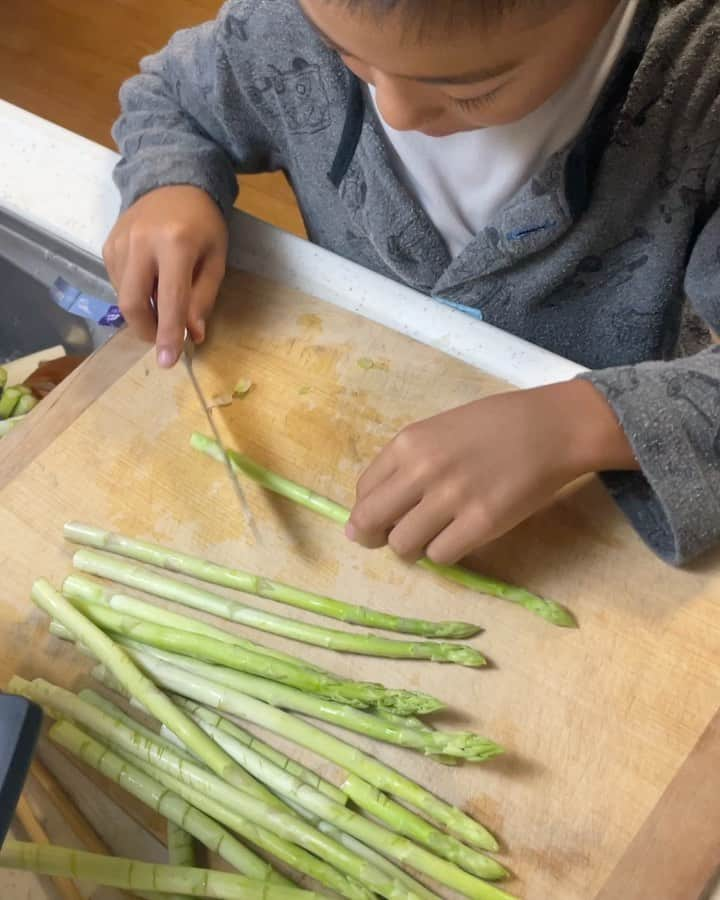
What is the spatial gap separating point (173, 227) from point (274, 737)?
538mm

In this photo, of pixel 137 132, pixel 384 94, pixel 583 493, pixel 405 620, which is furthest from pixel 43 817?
pixel 137 132

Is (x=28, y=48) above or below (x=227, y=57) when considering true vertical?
below

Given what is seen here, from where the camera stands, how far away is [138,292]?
0.94 metres

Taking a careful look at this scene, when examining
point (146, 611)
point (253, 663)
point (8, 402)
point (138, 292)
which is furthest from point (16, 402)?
point (253, 663)

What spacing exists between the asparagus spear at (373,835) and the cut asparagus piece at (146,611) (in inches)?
3.2

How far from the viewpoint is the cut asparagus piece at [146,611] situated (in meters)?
0.81

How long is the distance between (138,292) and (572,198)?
47 centimetres

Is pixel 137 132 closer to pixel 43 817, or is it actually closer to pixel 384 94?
pixel 384 94

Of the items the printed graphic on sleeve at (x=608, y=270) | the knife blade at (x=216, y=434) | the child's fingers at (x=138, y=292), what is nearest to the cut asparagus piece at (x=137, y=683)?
the knife blade at (x=216, y=434)

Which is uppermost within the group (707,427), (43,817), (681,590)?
(707,427)

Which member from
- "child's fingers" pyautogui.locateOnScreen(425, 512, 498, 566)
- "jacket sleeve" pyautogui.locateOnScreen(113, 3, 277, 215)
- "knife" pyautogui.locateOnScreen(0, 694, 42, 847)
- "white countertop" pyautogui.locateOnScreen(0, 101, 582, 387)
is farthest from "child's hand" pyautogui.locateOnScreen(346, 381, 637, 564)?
"jacket sleeve" pyautogui.locateOnScreen(113, 3, 277, 215)

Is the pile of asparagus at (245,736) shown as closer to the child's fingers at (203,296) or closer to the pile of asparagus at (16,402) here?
the child's fingers at (203,296)

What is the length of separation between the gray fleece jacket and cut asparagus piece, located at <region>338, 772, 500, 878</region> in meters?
0.30

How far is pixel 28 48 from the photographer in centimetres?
268
